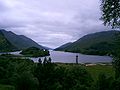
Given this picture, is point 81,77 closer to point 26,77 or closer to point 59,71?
point 59,71

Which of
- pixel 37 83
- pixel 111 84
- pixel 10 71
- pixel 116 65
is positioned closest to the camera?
pixel 116 65

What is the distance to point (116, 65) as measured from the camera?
694 inches

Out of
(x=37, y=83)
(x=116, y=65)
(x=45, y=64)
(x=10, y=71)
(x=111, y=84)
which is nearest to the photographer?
(x=116, y=65)

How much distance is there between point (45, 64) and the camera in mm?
→ 37844

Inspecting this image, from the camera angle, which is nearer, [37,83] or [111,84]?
[111,84]

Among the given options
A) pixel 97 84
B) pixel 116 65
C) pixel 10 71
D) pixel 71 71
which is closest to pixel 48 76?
pixel 71 71

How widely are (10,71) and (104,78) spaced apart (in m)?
40.1

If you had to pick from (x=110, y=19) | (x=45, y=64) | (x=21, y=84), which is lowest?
(x=21, y=84)

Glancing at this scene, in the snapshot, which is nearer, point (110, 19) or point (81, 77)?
point (110, 19)

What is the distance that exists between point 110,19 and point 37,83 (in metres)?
19.5

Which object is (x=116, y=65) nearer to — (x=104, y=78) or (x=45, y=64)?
(x=104, y=78)

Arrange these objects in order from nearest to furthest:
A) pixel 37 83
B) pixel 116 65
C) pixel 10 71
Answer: pixel 116 65
pixel 37 83
pixel 10 71

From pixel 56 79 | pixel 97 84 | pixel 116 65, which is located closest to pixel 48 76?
pixel 56 79

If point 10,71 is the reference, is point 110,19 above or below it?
above
